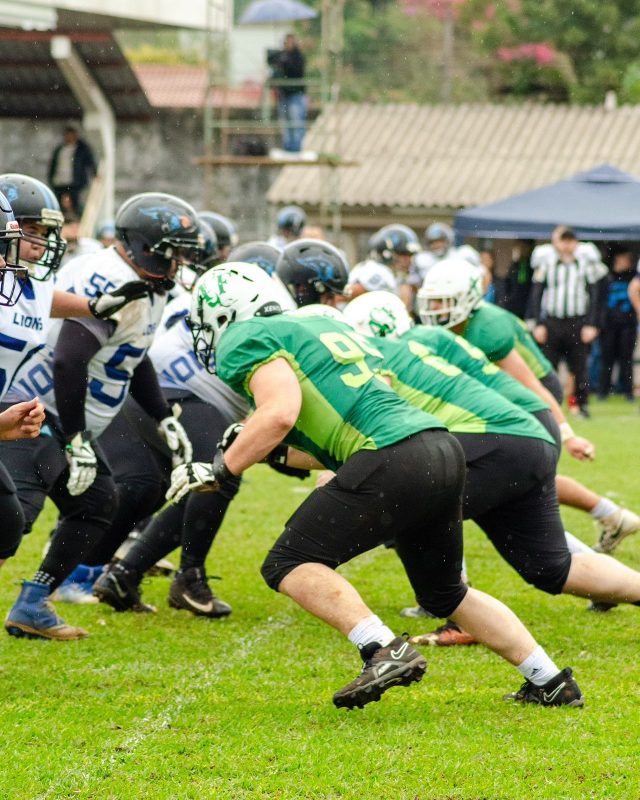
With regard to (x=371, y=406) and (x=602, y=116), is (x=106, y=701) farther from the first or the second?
(x=602, y=116)

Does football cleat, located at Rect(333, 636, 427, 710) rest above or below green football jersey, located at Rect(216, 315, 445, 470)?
below

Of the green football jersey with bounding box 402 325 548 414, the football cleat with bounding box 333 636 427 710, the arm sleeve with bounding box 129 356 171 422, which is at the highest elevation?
the green football jersey with bounding box 402 325 548 414

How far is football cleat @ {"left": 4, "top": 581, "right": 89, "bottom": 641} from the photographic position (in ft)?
18.0

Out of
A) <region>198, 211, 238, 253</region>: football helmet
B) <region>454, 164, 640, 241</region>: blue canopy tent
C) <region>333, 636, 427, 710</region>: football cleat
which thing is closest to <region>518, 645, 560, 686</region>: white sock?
<region>333, 636, 427, 710</region>: football cleat

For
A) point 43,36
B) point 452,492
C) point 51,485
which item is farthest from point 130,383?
point 43,36

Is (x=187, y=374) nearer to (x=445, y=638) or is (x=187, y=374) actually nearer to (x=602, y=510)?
(x=445, y=638)

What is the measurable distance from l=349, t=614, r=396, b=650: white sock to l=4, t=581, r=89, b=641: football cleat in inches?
69.4

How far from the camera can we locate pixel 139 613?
6.08 meters

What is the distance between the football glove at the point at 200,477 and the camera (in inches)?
171

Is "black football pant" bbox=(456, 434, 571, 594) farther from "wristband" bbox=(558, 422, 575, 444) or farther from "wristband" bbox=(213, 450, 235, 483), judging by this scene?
"wristband" bbox=(558, 422, 575, 444)

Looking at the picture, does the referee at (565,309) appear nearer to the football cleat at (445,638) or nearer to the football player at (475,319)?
the football player at (475,319)

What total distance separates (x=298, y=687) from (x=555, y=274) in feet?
33.3

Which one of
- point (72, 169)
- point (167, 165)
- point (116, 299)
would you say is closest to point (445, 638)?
point (116, 299)

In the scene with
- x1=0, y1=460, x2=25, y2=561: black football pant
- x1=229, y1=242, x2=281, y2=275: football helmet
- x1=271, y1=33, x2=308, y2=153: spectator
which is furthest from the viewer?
x1=271, y1=33, x2=308, y2=153: spectator
